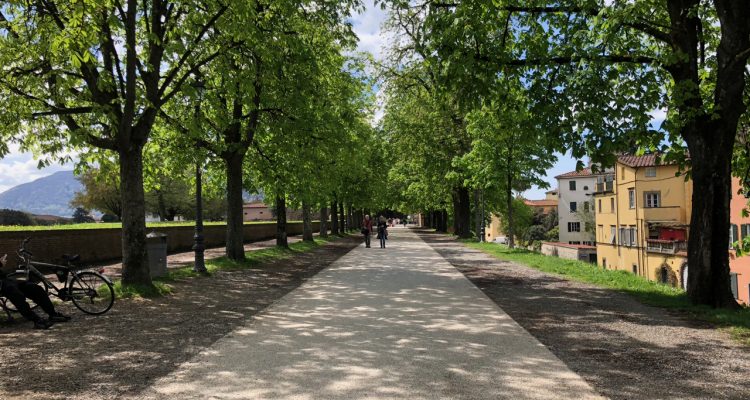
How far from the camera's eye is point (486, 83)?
30.5 feet

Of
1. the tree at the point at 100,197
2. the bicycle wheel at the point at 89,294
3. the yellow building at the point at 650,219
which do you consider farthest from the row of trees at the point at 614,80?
the tree at the point at 100,197

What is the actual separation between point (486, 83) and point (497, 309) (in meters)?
3.89

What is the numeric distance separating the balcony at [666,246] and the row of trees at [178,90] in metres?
30.2

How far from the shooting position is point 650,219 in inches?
1759

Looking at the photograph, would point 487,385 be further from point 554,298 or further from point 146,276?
point 146,276

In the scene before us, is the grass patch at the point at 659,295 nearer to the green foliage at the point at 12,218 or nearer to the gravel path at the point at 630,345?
the gravel path at the point at 630,345

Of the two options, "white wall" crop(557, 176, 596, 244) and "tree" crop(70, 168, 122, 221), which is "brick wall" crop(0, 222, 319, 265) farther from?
"white wall" crop(557, 176, 596, 244)

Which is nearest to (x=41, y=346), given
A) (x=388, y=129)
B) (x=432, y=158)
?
(x=432, y=158)

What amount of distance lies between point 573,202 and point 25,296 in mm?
87863

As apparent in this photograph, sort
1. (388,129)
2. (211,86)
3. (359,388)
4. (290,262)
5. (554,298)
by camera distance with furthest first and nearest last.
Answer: (388,129), (290,262), (211,86), (554,298), (359,388)

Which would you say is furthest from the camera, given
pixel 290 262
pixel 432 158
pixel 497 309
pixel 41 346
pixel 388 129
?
pixel 388 129

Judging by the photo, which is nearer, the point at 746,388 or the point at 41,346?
the point at 746,388

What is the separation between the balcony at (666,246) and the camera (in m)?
39.5

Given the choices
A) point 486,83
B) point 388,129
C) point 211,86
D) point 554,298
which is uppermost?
point 388,129
